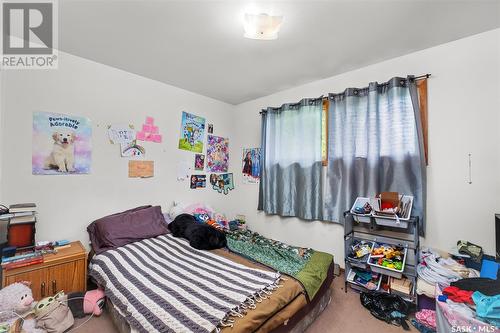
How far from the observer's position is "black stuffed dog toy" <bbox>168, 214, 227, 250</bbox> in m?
2.24

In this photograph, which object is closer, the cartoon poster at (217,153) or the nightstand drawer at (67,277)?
the nightstand drawer at (67,277)

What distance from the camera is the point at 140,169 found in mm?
2715

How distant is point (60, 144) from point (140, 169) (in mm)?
811

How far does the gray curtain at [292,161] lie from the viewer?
2832 millimetres

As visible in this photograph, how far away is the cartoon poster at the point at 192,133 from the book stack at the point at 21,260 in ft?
6.13

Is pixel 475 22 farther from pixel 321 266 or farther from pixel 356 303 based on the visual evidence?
pixel 356 303

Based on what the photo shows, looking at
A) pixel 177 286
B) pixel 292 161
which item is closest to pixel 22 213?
pixel 177 286

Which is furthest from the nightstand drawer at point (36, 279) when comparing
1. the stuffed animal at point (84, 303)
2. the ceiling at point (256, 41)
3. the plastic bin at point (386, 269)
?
the plastic bin at point (386, 269)

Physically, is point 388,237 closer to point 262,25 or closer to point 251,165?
point 251,165

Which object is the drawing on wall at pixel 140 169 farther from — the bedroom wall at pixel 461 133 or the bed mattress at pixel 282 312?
the bedroom wall at pixel 461 133

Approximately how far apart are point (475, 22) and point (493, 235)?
5.87ft

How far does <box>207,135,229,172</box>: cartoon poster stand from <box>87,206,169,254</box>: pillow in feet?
3.87

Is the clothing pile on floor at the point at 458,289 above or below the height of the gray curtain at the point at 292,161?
below

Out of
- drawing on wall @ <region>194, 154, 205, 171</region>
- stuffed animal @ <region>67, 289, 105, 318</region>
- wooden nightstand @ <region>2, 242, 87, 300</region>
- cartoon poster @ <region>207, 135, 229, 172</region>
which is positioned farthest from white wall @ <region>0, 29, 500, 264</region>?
cartoon poster @ <region>207, 135, 229, 172</region>
